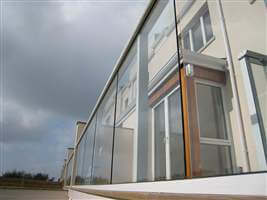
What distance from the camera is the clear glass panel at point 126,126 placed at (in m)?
1.53

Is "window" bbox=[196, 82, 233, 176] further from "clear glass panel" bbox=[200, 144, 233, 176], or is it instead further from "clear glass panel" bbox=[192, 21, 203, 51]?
"clear glass panel" bbox=[192, 21, 203, 51]

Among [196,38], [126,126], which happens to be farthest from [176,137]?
[196,38]

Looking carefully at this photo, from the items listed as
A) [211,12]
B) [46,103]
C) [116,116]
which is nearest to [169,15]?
[116,116]

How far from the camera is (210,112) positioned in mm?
1349

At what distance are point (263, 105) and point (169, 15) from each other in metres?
0.74

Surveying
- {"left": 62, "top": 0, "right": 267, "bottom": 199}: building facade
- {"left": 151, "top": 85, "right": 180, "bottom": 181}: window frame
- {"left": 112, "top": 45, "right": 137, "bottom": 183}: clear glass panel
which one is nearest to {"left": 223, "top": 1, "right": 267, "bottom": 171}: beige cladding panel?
{"left": 62, "top": 0, "right": 267, "bottom": 199}: building facade

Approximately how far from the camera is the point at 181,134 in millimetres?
874

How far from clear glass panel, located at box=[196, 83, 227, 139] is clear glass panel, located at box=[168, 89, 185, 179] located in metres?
0.22

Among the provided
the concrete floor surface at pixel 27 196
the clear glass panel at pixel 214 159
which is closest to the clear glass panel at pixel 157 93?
the clear glass panel at pixel 214 159

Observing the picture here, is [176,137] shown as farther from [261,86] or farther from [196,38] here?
[196,38]

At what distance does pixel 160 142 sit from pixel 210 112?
1.64ft

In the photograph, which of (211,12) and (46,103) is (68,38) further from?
(46,103)

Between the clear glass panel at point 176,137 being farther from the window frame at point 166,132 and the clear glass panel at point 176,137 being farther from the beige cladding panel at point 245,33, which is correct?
the beige cladding panel at point 245,33

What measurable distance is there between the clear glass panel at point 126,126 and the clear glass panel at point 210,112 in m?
0.53
